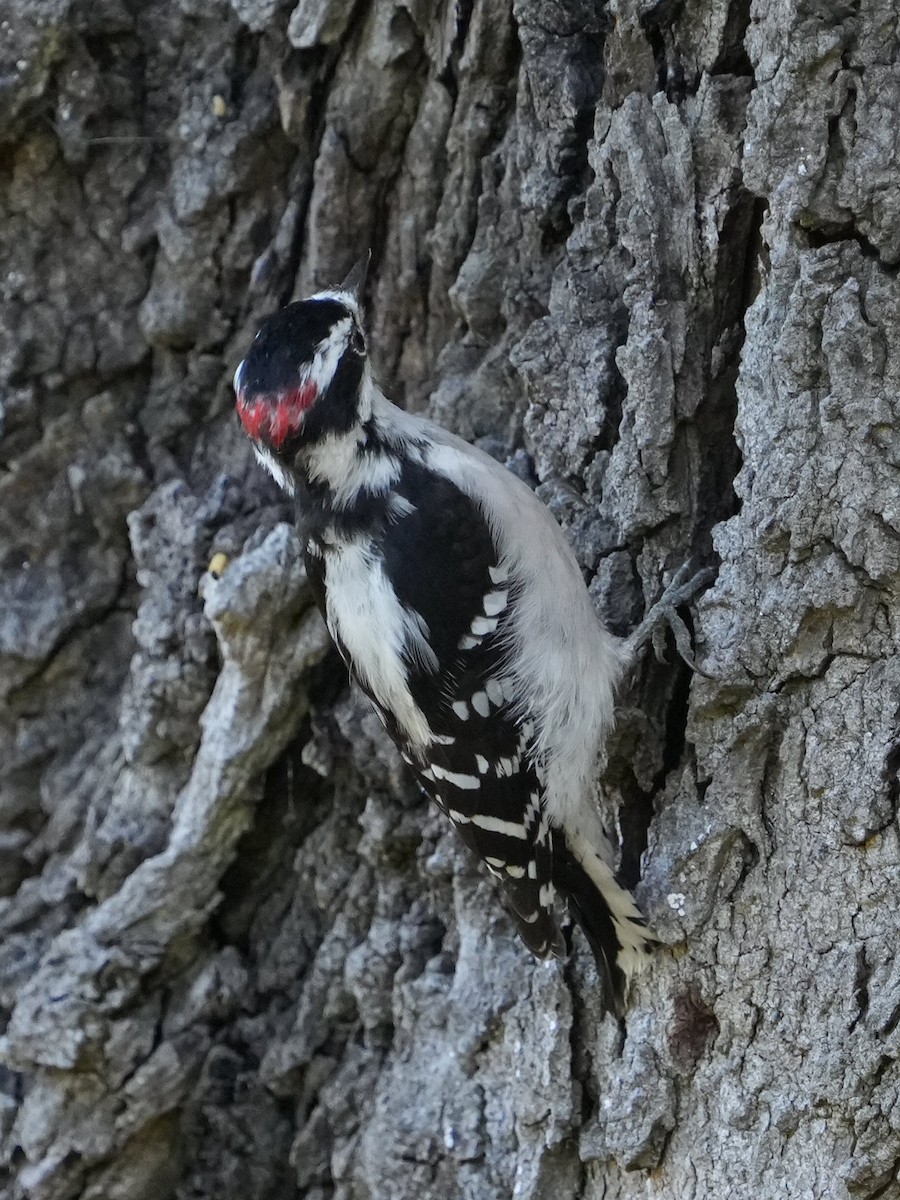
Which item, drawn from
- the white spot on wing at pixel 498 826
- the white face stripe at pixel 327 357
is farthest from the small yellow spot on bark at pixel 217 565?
the white spot on wing at pixel 498 826

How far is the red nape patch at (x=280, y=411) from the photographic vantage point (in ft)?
7.50

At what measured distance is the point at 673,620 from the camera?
214cm

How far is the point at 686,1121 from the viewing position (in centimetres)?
206

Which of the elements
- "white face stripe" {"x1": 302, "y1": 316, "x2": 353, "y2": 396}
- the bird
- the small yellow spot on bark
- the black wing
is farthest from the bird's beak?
the small yellow spot on bark

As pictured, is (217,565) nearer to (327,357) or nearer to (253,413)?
(253,413)

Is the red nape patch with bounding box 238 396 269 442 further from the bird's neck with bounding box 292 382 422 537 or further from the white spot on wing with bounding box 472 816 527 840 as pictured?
the white spot on wing with bounding box 472 816 527 840

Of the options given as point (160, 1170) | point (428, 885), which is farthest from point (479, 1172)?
point (160, 1170)

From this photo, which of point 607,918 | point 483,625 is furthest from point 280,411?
point 607,918

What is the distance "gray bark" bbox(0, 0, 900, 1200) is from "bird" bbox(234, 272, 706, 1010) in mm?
109

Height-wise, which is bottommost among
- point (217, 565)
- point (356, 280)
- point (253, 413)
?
point (217, 565)

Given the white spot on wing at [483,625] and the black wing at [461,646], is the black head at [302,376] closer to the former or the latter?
the black wing at [461,646]

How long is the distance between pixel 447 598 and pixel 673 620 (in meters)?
0.44

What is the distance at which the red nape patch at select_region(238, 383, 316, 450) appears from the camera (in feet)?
7.50

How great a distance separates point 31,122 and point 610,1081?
88.4 inches
